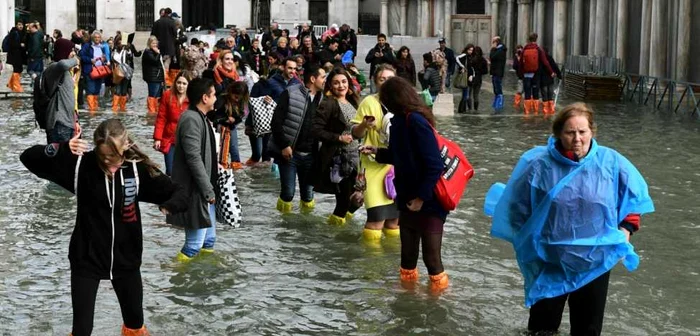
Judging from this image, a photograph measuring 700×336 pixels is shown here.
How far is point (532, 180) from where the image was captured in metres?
7.25

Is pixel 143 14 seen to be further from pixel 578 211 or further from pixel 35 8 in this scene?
pixel 578 211

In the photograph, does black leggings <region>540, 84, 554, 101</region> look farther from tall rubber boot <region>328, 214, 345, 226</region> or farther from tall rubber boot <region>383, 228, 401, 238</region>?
tall rubber boot <region>383, 228, 401, 238</region>

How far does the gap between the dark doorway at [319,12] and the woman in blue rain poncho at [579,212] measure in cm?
5531

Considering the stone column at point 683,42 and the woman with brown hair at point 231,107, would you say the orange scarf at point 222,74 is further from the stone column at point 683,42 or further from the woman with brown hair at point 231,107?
the stone column at point 683,42

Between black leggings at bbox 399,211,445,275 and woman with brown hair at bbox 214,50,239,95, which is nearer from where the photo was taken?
black leggings at bbox 399,211,445,275

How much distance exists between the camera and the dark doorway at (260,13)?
61.8 metres

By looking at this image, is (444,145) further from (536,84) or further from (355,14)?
(355,14)

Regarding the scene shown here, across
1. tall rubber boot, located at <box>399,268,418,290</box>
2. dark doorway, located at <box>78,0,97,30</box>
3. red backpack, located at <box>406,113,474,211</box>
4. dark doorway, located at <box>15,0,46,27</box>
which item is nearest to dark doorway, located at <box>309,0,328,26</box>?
dark doorway, located at <box>78,0,97,30</box>

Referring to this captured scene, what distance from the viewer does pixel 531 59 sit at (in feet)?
82.2

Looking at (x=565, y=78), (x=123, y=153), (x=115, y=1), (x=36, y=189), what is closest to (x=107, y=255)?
(x=123, y=153)

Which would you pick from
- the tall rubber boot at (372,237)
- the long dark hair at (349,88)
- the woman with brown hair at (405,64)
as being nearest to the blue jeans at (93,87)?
the woman with brown hair at (405,64)

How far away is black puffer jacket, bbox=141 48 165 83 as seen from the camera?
79.9 feet

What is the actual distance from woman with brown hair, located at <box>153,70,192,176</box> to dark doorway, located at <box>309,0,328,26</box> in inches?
1944

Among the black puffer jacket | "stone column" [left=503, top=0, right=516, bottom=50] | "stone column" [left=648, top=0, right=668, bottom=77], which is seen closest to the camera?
the black puffer jacket
